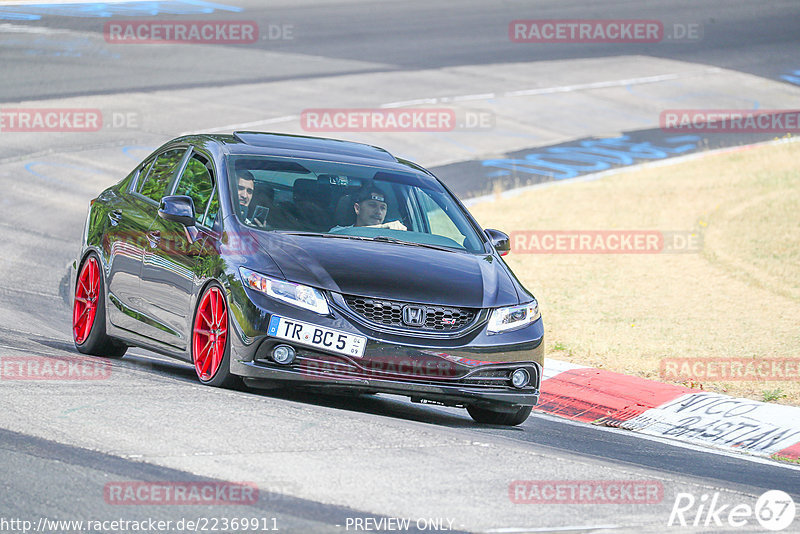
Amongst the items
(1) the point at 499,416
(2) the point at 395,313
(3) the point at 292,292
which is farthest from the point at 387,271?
(1) the point at 499,416

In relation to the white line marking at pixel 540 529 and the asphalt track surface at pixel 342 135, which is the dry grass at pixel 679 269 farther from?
the white line marking at pixel 540 529

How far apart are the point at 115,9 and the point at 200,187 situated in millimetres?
26714

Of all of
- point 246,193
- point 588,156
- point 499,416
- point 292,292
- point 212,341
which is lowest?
point 499,416

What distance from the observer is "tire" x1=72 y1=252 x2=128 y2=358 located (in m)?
9.59

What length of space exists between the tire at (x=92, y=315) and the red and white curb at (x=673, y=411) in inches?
132

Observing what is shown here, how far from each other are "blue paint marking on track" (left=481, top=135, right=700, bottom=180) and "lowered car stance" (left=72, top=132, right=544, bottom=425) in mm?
13550

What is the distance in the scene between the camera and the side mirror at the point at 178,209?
331 inches

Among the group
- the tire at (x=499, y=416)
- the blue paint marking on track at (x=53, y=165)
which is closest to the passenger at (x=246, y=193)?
the tire at (x=499, y=416)

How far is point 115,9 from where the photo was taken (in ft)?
112

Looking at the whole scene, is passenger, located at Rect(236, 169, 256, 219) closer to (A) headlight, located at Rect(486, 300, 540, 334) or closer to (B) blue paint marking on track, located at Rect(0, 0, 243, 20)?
(A) headlight, located at Rect(486, 300, 540, 334)

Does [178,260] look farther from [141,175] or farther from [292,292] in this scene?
[141,175]

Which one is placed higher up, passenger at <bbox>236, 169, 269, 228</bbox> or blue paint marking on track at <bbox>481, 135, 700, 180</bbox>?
passenger at <bbox>236, 169, 269, 228</bbox>

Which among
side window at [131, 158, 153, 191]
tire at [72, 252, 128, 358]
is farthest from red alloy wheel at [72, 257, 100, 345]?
side window at [131, 158, 153, 191]

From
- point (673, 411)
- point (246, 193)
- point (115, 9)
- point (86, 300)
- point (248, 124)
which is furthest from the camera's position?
point (115, 9)
